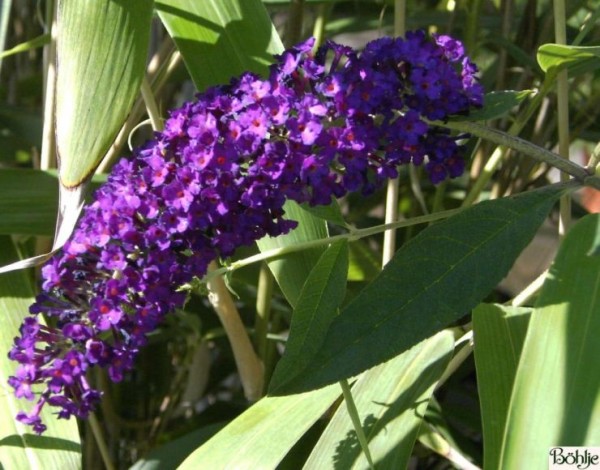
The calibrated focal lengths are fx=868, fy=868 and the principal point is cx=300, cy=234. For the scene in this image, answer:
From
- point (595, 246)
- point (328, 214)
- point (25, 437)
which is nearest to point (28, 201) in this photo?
point (25, 437)

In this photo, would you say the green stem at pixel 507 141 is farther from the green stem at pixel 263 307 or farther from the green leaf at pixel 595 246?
the green stem at pixel 263 307

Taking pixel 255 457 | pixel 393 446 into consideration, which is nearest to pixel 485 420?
pixel 393 446

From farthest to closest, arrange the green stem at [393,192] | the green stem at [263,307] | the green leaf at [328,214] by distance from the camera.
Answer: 1. the green stem at [263,307]
2. the green stem at [393,192]
3. the green leaf at [328,214]

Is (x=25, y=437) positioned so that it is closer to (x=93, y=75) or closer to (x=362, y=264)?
(x=93, y=75)

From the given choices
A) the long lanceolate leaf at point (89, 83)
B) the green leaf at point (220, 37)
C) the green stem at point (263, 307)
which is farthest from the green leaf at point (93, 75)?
the green stem at point (263, 307)

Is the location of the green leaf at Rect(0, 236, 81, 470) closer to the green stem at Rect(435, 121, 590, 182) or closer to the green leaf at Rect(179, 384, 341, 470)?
the green leaf at Rect(179, 384, 341, 470)

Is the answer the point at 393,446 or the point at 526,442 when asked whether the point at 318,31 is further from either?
the point at 526,442

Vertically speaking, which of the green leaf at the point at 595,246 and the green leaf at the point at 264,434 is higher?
the green leaf at the point at 595,246
